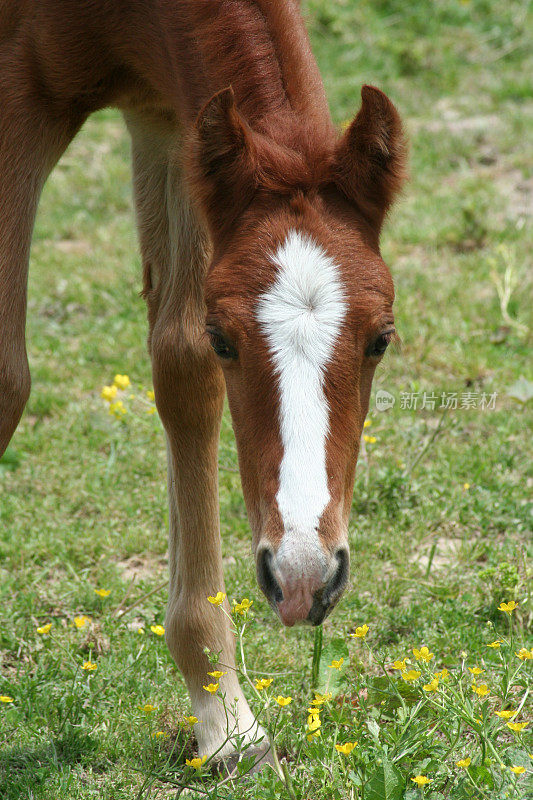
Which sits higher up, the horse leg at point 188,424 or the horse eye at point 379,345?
Answer: the horse eye at point 379,345

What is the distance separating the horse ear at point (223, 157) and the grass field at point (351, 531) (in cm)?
50

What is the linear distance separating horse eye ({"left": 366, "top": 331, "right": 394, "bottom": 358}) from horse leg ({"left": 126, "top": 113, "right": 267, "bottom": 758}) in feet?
2.50

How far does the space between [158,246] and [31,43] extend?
0.78m

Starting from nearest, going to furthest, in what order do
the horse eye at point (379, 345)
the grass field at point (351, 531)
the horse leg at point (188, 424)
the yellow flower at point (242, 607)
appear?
1. the horse eye at point (379, 345)
2. the yellow flower at point (242, 607)
3. the grass field at point (351, 531)
4. the horse leg at point (188, 424)

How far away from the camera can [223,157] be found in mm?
2469

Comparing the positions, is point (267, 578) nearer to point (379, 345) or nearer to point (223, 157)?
point (379, 345)

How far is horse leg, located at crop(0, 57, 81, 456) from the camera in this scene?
107 inches

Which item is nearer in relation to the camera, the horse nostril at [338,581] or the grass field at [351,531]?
the horse nostril at [338,581]

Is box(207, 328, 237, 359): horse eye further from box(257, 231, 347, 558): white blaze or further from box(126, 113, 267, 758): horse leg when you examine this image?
box(126, 113, 267, 758): horse leg

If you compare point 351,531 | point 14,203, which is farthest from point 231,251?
point 351,531

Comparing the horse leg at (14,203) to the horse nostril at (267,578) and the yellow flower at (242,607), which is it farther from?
the horse nostril at (267,578)

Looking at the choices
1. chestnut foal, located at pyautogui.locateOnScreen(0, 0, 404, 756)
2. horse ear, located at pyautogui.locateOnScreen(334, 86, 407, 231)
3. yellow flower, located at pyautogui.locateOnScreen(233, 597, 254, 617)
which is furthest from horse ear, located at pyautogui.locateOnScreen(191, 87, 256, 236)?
yellow flower, located at pyautogui.locateOnScreen(233, 597, 254, 617)

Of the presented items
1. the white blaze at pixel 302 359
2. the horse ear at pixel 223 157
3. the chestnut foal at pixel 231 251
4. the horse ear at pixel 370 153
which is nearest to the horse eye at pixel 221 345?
the chestnut foal at pixel 231 251

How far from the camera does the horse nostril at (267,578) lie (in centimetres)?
215
